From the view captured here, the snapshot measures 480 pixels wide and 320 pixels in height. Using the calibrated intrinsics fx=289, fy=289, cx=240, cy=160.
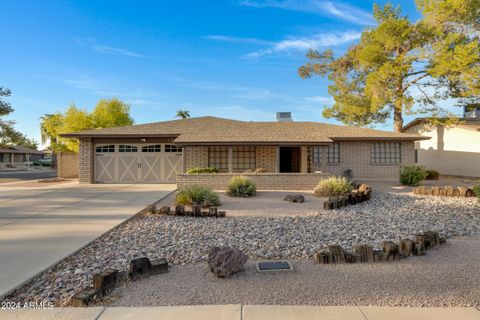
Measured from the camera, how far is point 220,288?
3.55 m

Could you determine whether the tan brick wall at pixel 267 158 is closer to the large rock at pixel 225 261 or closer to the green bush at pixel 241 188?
the green bush at pixel 241 188

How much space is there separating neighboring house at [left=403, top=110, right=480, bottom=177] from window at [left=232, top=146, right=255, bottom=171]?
52.9 ft

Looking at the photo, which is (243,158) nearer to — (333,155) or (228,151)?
(228,151)

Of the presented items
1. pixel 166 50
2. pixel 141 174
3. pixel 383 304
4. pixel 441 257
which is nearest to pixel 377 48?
pixel 166 50

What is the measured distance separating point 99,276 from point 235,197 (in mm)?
8409

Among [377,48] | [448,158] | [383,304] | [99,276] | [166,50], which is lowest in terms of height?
[383,304]

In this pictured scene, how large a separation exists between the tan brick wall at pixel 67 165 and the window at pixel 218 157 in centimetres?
1144

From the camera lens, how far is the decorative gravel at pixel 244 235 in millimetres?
4173

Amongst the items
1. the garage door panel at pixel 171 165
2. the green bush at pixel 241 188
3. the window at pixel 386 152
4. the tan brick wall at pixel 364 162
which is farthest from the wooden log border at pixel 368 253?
the window at pixel 386 152

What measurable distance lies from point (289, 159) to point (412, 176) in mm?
7408

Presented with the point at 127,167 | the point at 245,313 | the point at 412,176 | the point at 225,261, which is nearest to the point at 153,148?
the point at 127,167

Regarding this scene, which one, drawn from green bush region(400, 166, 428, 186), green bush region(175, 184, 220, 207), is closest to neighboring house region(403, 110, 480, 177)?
green bush region(400, 166, 428, 186)

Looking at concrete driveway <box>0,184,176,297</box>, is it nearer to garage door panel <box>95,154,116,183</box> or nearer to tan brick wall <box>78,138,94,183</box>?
tan brick wall <box>78,138,94,183</box>

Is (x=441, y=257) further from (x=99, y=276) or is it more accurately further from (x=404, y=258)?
(x=99, y=276)
